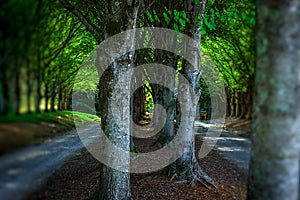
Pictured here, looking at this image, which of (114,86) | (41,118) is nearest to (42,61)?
(41,118)

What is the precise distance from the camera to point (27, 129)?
194cm

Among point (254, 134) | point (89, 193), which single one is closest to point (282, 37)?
point (254, 134)

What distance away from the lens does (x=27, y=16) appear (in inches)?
76.7

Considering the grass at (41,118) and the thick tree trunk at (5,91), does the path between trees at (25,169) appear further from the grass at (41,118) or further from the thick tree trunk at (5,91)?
the thick tree trunk at (5,91)

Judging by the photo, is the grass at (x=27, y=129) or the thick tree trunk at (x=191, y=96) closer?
the grass at (x=27, y=129)

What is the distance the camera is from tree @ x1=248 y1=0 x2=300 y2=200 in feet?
6.48

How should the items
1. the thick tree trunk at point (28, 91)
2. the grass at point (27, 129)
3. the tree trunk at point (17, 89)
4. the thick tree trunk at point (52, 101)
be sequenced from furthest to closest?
the thick tree trunk at point (52, 101) < the thick tree trunk at point (28, 91) < the tree trunk at point (17, 89) < the grass at point (27, 129)

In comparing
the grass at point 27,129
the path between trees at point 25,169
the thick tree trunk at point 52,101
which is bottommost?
the path between trees at point 25,169

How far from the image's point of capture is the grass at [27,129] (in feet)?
5.58

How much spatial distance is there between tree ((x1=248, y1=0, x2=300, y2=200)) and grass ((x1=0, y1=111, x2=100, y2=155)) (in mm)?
1753

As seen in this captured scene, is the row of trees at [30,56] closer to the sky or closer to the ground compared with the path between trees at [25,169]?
closer to the sky

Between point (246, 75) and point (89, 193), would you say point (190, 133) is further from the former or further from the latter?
point (246, 75)

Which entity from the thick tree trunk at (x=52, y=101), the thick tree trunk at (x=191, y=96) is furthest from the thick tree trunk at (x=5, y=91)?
the thick tree trunk at (x=191, y=96)

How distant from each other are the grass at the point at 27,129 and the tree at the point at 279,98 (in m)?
1.75
